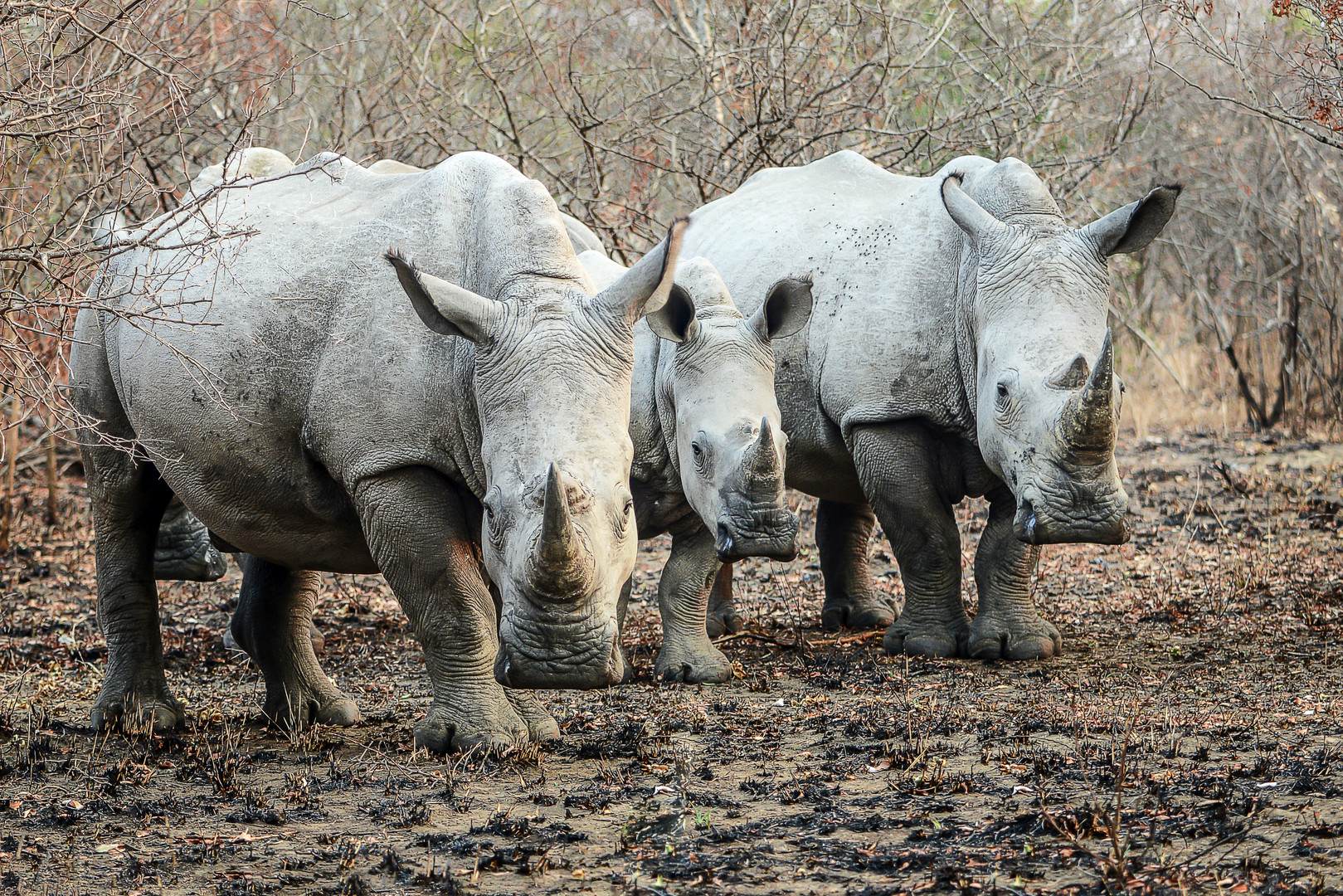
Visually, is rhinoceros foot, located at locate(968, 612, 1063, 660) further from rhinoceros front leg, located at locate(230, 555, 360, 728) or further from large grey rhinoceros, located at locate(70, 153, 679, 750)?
rhinoceros front leg, located at locate(230, 555, 360, 728)

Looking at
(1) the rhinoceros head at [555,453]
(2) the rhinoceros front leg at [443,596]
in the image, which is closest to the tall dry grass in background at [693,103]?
(2) the rhinoceros front leg at [443,596]

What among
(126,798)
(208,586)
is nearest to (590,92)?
(208,586)

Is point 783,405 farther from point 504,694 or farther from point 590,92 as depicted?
point 590,92

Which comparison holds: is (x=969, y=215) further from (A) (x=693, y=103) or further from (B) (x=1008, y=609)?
(A) (x=693, y=103)

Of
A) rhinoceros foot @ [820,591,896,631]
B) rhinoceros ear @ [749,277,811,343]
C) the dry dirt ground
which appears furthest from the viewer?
rhinoceros foot @ [820,591,896,631]

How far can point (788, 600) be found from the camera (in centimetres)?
920

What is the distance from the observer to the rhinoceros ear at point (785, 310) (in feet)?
21.5

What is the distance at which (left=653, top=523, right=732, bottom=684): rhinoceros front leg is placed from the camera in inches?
269

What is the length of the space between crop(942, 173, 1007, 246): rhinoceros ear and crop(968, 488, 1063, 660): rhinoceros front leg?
47.6 inches

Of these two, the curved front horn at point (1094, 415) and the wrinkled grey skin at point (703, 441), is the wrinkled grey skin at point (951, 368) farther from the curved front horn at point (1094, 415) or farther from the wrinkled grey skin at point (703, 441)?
the wrinkled grey skin at point (703, 441)

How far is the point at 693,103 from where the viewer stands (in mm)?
10344

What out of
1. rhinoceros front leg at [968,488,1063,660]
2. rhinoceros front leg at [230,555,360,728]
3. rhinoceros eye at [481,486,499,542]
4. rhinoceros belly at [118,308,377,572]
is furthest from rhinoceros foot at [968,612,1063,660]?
rhinoceros eye at [481,486,499,542]

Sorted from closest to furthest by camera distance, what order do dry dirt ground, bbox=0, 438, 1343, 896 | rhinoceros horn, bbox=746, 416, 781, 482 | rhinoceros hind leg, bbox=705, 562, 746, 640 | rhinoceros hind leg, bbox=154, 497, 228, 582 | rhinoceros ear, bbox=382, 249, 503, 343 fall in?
dry dirt ground, bbox=0, 438, 1343, 896, rhinoceros ear, bbox=382, 249, 503, 343, rhinoceros horn, bbox=746, 416, 781, 482, rhinoceros hind leg, bbox=154, 497, 228, 582, rhinoceros hind leg, bbox=705, 562, 746, 640

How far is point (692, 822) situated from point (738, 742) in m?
1.15
